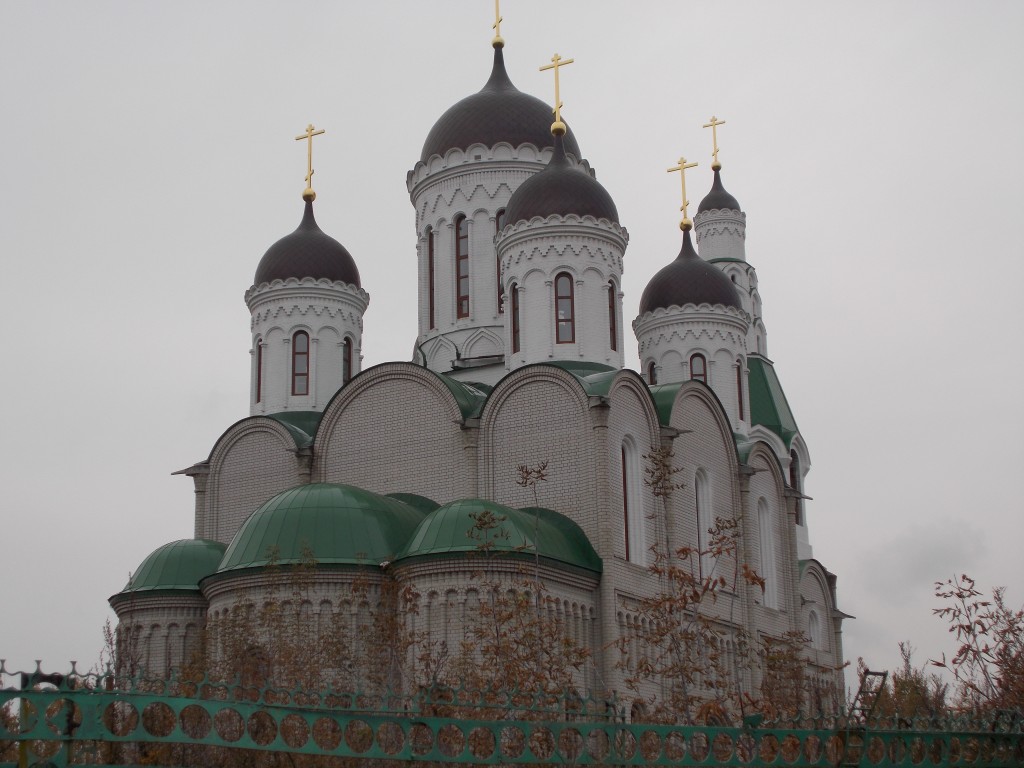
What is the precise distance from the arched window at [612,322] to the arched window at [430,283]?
154 inches

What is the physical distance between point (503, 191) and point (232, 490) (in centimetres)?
710

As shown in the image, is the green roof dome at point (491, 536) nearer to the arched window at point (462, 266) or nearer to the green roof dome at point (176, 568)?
the green roof dome at point (176, 568)

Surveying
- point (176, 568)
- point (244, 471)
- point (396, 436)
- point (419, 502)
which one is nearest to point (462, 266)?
point (396, 436)

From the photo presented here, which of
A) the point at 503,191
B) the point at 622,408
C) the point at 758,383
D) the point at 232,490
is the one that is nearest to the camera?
the point at 622,408

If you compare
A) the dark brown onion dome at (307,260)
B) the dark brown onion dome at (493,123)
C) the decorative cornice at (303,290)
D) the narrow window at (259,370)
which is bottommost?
the narrow window at (259,370)

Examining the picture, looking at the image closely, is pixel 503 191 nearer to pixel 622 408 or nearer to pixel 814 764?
pixel 622 408

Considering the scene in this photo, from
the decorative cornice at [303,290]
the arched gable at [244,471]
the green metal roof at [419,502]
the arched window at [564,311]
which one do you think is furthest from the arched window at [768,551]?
the arched gable at [244,471]

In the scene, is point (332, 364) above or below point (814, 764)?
above

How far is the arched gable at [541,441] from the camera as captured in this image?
67.5 ft

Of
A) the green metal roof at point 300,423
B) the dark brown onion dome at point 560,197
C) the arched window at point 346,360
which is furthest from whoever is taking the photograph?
the arched window at point 346,360

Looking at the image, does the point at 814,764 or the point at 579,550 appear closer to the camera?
the point at 814,764

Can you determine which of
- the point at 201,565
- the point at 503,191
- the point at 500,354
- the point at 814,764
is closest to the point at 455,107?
the point at 503,191

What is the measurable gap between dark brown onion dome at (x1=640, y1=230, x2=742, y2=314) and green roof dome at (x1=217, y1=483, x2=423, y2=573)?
350 inches

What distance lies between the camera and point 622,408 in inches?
835
